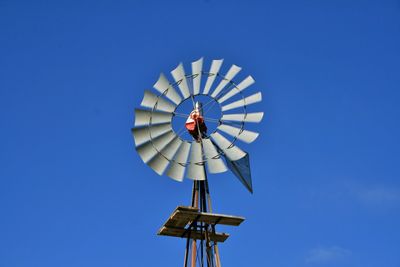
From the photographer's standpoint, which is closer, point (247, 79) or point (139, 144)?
point (139, 144)

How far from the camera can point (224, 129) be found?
18.2 meters

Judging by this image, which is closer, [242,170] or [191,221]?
[191,221]

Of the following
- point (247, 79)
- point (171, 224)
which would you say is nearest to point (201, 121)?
point (247, 79)

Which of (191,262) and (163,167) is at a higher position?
(163,167)

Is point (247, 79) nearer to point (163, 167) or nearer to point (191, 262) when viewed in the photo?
point (163, 167)

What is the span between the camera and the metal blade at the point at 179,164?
56.1 feet

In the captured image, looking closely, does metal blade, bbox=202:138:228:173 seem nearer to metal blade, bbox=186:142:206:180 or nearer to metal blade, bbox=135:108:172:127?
metal blade, bbox=186:142:206:180

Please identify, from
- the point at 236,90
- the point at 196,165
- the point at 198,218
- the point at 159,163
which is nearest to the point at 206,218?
the point at 198,218

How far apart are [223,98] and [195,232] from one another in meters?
3.97

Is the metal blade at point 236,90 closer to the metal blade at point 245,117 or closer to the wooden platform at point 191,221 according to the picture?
the metal blade at point 245,117

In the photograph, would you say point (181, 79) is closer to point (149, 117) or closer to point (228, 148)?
point (149, 117)

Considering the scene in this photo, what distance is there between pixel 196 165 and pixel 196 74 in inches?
113

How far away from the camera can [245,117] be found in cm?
1819

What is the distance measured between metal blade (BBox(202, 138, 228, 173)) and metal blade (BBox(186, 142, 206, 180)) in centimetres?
17
